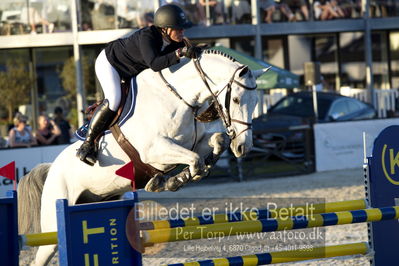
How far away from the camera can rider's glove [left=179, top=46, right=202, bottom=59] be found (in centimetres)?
565

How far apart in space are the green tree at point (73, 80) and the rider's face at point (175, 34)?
13.7 metres

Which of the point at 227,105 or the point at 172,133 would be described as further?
the point at 172,133

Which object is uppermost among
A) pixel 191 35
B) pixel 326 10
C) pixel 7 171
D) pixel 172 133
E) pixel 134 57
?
pixel 326 10

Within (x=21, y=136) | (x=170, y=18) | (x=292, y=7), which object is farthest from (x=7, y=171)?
(x=292, y=7)

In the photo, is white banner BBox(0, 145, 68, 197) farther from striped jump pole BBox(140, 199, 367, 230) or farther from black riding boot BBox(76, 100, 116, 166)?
striped jump pole BBox(140, 199, 367, 230)

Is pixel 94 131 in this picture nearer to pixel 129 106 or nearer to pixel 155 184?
pixel 129 106

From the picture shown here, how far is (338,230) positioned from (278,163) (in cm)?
556

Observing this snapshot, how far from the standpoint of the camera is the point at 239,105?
552cm

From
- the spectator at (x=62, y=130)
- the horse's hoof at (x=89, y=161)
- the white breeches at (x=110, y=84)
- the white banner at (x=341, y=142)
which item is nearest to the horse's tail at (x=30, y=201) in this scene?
the horse's hoof at (x=89, y=161)

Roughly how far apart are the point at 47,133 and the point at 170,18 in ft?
26.1

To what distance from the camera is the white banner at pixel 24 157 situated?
11706 millimetres

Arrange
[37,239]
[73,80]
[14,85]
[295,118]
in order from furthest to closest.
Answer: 1. [73,80]
2. [14,85]
3. [295,118]
4. [37,239]

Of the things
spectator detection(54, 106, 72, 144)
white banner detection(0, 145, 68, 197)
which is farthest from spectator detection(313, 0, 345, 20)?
white banner detection(0, 145, 68, 197)

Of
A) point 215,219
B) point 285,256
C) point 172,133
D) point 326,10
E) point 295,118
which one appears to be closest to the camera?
point 285,256
